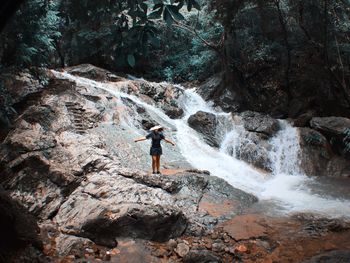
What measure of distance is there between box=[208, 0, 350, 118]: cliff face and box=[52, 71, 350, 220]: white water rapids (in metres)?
2.32

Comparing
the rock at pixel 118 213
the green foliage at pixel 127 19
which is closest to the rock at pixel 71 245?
the rock at pixel 118 213

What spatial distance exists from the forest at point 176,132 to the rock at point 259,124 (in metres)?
0.05

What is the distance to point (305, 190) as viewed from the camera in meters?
10.1

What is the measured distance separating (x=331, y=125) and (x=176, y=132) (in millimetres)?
5787

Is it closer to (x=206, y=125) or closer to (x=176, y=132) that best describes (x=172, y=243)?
(x=176, y=132)

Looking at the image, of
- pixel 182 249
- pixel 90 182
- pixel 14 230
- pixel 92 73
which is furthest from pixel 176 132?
pixel 14 230

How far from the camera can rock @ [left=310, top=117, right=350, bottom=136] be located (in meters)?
12.4

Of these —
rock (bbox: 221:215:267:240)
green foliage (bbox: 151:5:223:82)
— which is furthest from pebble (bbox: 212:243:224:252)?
green foliage (bbox: 151:5:223:82)

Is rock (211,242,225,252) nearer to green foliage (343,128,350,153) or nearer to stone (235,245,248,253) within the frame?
stone (235,245,248,253)

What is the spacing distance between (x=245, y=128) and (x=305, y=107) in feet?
12.2

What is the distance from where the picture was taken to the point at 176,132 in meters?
12.8

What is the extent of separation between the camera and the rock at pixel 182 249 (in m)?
5.55

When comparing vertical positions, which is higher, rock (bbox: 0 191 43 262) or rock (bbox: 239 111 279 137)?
rock (bbox: 239 111 279 137)

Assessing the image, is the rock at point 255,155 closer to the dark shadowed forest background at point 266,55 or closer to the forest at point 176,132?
the forest at point 176,132
